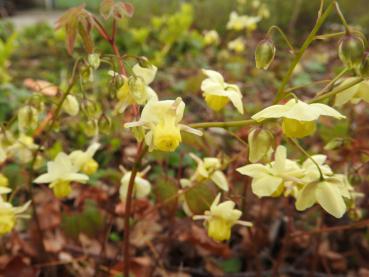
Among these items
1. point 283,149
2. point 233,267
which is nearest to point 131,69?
point 283,149

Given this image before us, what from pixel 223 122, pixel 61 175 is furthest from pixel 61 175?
pixel 223 122

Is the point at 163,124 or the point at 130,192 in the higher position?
the point at 163,124

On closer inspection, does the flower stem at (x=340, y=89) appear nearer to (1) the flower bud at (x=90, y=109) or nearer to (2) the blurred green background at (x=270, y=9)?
(1) the flower bud at (x=90, y=109)

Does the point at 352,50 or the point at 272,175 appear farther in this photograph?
the point at 272,175

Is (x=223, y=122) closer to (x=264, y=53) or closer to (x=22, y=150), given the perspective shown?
(x=264, y=53)

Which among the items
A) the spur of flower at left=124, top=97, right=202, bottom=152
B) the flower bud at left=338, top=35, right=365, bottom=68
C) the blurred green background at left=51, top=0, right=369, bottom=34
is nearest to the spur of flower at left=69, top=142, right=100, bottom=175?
the spur of flower at left=124, top=97, right=202, bottom=152

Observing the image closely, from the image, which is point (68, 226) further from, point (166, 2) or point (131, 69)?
point (166, 2)

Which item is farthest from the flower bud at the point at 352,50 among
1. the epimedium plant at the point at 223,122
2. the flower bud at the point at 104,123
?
the flower bud at the point at 104,123
